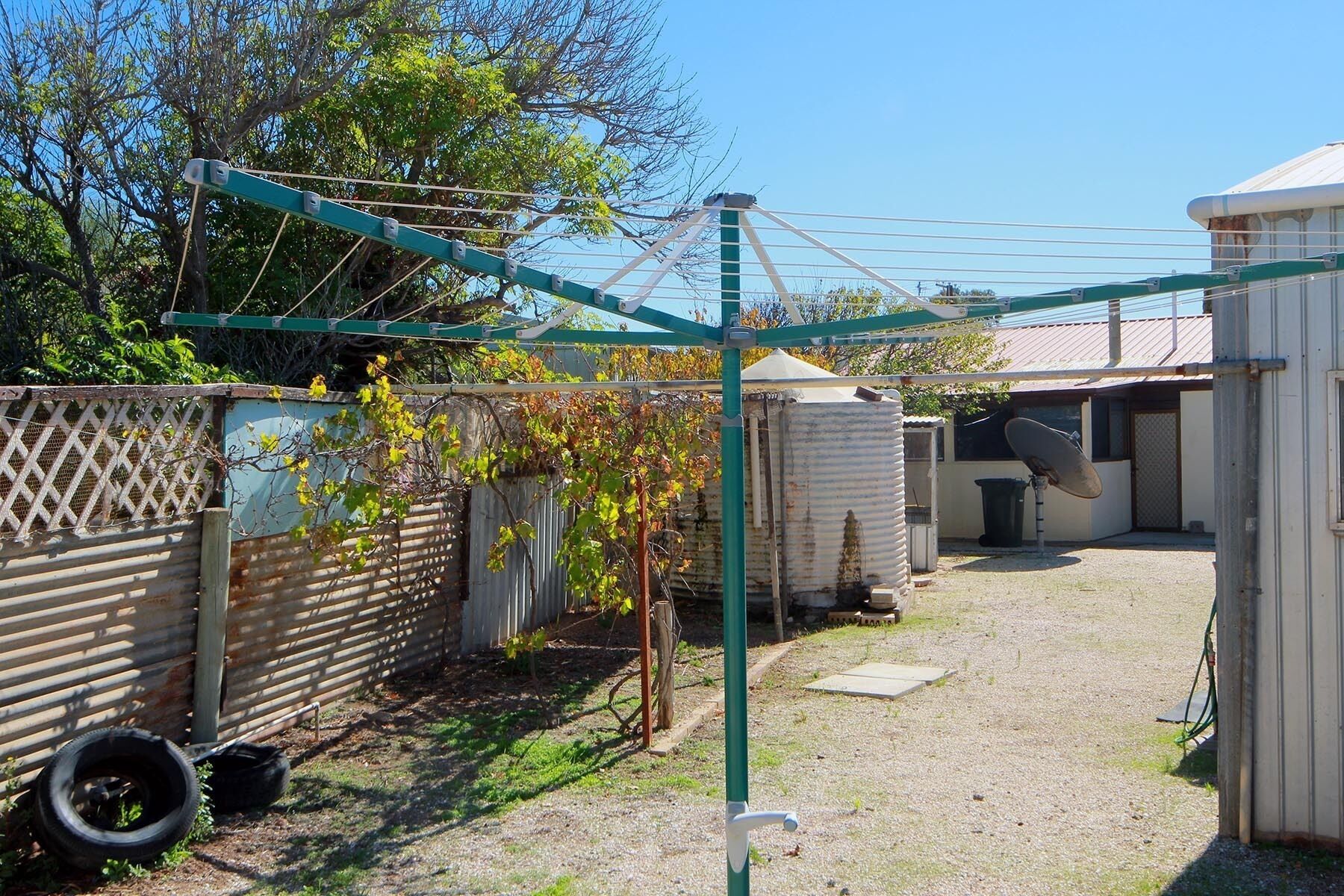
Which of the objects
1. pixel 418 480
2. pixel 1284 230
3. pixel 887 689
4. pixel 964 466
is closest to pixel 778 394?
pixel 887 689

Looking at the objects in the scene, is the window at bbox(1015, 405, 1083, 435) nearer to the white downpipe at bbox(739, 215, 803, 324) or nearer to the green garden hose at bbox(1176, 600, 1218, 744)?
the green garden hose at bbox(1176, 600, 1218, 744)

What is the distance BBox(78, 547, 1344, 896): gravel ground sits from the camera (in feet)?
15.6

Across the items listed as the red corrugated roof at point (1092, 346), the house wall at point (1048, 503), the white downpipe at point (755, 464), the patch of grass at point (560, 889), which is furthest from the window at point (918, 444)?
the patch of grass at point (560, 889)

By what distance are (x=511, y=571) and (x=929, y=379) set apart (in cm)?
467

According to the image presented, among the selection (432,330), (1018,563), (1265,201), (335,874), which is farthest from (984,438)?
(335,874)

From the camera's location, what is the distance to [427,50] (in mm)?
10594

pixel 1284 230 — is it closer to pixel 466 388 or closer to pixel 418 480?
pixel 466 388

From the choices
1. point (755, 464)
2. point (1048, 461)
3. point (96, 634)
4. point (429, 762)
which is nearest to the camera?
point (96, 634)

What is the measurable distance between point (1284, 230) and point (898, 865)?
3.33m

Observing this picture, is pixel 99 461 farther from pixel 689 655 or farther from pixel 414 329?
pixel 689 655

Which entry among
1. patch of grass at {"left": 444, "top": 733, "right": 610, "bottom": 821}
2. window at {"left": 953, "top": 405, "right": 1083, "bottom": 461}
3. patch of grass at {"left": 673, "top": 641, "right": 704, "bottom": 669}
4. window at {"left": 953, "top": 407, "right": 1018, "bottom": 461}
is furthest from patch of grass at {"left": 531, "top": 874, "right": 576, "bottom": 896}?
window at {"left": 953, "top": 407, "right": 1018, "bottom": 461}

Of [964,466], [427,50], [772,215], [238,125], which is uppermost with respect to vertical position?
[427,50]

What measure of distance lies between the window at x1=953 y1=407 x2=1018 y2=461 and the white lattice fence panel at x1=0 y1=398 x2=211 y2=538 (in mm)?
14803

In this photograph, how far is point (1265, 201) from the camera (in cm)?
490
